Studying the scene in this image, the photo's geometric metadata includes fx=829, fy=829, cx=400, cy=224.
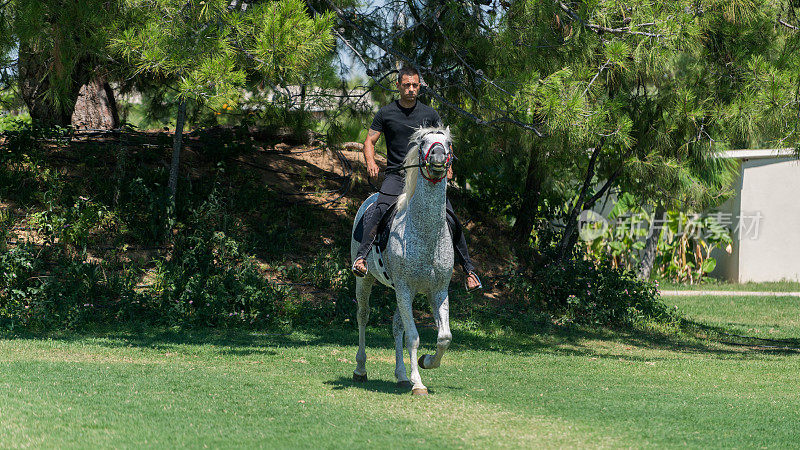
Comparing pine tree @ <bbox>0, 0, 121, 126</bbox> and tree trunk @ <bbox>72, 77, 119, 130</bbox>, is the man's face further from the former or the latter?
tree trunk @ <bbox>72, 77, 119, 130</bbox>

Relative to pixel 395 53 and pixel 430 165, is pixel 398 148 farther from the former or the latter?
pixel 395 53

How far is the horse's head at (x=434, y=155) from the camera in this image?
20.6 ft

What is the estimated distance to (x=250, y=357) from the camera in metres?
9.17

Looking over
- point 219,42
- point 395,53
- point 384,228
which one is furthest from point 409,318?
point 395,53

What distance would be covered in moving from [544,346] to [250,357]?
419 cm

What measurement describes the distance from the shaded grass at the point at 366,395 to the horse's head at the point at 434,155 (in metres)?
1.80

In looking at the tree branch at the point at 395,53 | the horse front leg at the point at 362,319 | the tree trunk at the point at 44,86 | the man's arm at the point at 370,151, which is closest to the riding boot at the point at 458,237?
the man's arm at the point at 370,151

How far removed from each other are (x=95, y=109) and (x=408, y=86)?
10.4m

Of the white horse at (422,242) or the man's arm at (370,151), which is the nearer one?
the white horse at (422,242)

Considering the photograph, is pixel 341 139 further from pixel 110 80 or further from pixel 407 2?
pixel 110 80

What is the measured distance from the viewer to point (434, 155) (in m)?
6.27

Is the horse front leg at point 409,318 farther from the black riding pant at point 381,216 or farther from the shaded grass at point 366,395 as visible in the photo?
the black riding pant at point 381,216

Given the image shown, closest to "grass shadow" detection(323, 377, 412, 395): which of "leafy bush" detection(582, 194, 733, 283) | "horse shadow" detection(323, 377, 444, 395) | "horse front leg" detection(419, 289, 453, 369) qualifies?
"horse shadow" detection(323, 377, 444, 395)

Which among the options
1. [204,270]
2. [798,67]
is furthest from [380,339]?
[798,67]
